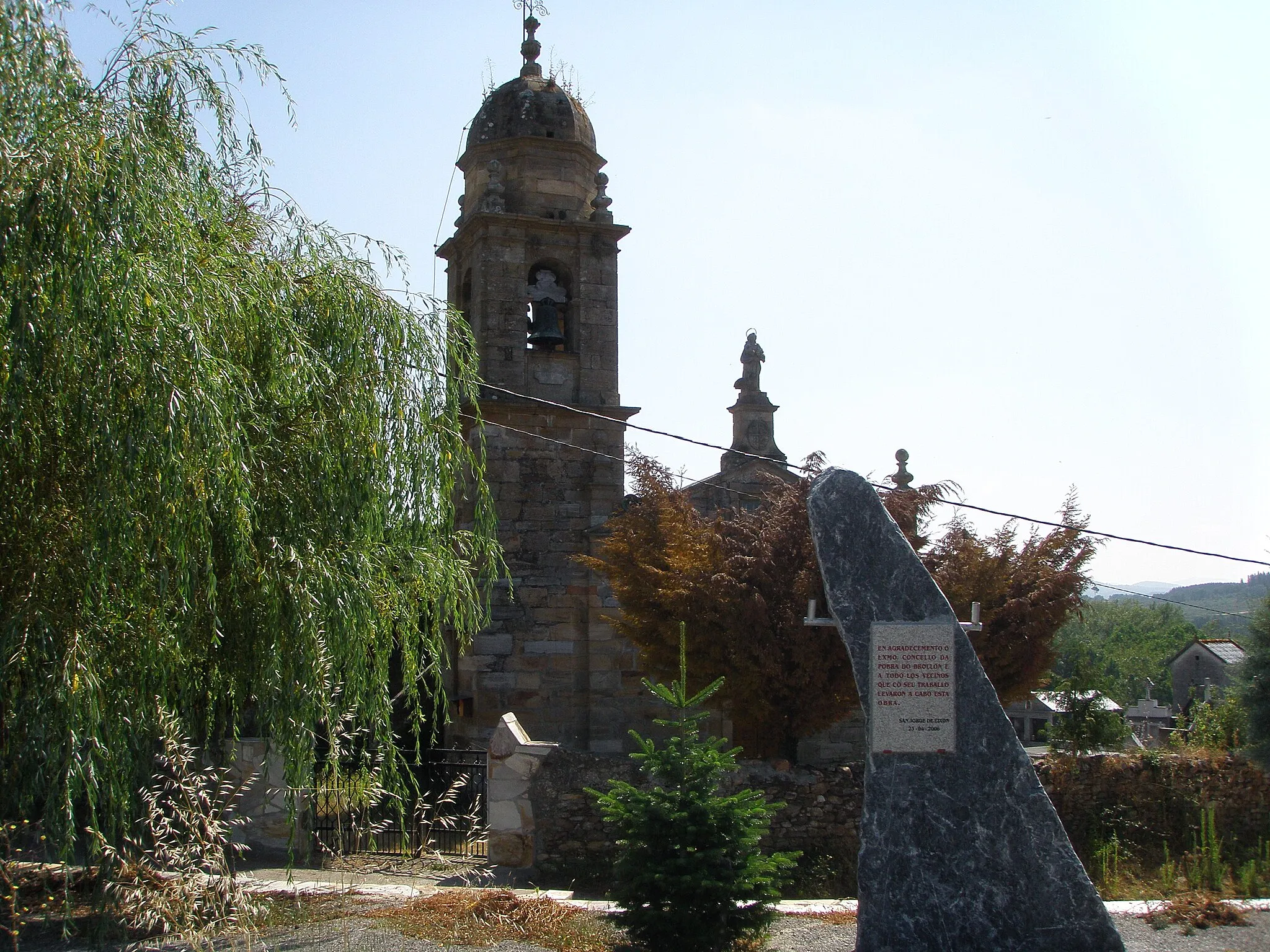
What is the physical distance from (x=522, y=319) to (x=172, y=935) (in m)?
9.00

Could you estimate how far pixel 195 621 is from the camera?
Answer: 19.6 feet

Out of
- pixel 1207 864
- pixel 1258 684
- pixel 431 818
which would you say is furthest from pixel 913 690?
pixel 1258 684

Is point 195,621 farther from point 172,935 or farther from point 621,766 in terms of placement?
point 621,766

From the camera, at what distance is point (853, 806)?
1005cm

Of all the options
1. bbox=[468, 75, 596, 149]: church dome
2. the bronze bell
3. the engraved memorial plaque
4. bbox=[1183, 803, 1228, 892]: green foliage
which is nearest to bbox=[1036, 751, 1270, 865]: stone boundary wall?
bbox=[1183, 803, 1228, 892]: green foliage

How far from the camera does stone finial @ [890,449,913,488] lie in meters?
15.4

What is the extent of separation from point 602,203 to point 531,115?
4.91 ft

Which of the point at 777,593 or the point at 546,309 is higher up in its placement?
the point at 546,309

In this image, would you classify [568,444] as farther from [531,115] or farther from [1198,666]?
[1198,666]

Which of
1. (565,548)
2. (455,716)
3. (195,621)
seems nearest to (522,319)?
(565,548)

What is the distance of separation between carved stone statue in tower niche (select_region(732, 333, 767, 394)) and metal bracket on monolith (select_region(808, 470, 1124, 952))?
920cm

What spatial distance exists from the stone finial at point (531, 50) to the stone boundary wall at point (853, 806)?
9832 mm

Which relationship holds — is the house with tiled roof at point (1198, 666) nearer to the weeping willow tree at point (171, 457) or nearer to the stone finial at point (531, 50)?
the stone finial at point (531, 50)

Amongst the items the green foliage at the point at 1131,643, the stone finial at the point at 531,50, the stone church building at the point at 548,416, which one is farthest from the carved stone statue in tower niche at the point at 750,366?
the green foliage at the point at 1131,643
